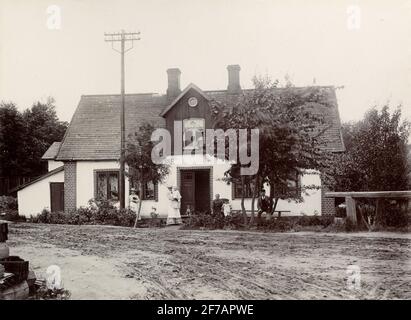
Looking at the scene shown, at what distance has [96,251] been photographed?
8211mm

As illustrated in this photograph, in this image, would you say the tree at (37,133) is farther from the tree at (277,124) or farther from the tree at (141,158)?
the tree at (277,124)

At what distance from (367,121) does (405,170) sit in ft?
5.07

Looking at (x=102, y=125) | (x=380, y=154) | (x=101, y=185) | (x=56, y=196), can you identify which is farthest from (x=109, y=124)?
(x=380, y=154)

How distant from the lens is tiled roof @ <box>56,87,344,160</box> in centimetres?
1282

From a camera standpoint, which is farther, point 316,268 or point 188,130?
point 188,130

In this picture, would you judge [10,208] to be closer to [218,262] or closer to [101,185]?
[218,262]

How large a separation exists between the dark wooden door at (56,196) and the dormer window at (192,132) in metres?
4.63

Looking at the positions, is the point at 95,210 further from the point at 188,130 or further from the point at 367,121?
the point at 367,121

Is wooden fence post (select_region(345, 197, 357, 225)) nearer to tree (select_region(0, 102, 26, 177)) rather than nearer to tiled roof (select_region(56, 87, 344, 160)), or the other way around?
tiled roof (select_region(56, 87, 344, 160))

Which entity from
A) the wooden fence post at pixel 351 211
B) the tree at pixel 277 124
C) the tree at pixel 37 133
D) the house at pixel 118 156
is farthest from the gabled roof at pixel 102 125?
the wooden fence post at pixel 351 211

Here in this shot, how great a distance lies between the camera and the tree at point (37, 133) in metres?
8.10

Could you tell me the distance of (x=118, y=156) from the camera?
14164mm
